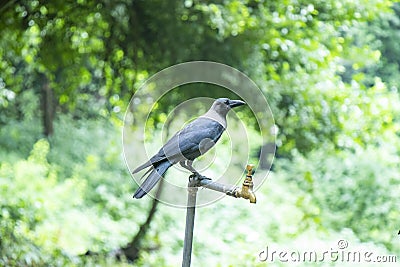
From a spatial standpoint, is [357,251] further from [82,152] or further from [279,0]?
[82,152]

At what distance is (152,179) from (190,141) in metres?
0.10

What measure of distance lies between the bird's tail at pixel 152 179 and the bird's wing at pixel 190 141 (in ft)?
0.04

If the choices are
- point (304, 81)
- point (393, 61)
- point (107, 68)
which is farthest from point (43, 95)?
point (393, 61)

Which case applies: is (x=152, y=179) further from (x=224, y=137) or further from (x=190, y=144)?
(x=224, y=137)

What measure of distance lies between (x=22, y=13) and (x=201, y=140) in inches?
65.2

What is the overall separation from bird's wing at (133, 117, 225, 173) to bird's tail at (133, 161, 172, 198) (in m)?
0.01

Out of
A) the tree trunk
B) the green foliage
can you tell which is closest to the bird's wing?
the green foliage

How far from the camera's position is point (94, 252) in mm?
2734

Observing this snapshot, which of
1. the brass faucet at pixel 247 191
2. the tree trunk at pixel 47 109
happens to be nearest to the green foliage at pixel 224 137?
the tree trunk at pixel 47 109

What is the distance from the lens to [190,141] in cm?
116

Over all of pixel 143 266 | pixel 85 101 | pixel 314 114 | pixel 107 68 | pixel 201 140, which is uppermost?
pixel 85 101

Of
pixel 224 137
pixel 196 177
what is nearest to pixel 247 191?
Answer: pixel 196 177

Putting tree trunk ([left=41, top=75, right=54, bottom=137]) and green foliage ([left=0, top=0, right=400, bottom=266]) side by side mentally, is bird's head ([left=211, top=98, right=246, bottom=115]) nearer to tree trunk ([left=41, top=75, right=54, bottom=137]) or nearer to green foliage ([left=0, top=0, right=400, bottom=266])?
green foliage ([left=0, top=0, right=400, bottom=266])

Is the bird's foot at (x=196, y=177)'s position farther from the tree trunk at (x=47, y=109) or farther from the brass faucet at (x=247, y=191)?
the tree trunk at (x=47, y=109)
